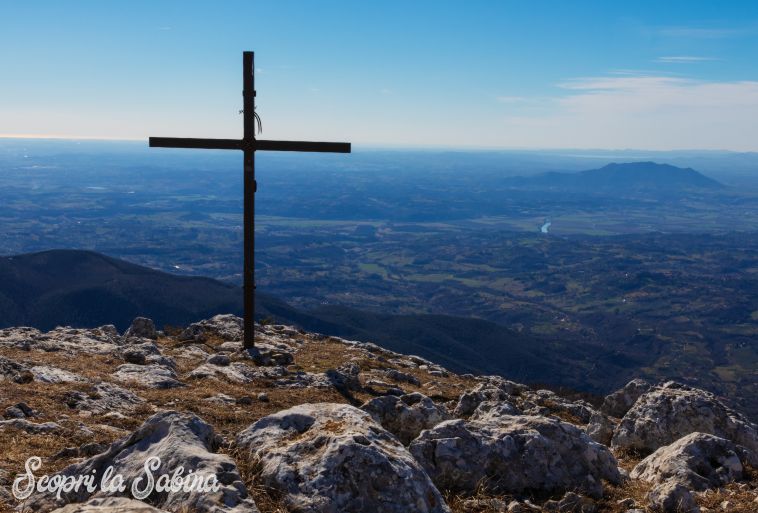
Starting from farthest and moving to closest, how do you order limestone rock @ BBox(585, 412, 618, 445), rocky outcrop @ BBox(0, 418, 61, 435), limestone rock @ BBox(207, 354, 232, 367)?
limestone rock @ BBox(207, 354, 232, 367), limestone rock @ BBox(585, 412, 618, 445), rocky outcrop @ BBox(0, 418, 61, 435)

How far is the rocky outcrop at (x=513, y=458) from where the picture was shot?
9.24m

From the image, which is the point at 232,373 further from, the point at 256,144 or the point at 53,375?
the point at 256,144

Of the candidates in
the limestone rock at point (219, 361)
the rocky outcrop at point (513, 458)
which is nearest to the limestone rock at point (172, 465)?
the rocky outcrop at point (513, 458)

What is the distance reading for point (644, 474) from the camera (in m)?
11.0

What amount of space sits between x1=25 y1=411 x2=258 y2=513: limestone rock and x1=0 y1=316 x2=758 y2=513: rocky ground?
0.02m

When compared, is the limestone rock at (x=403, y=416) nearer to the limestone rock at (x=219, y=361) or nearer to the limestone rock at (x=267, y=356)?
the limestone rock at (x=219, y=361)

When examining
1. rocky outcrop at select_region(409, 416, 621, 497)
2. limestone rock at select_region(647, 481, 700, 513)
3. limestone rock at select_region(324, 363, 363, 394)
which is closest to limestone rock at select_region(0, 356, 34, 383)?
limestone rock at select_region(324, 363, 363, 394)

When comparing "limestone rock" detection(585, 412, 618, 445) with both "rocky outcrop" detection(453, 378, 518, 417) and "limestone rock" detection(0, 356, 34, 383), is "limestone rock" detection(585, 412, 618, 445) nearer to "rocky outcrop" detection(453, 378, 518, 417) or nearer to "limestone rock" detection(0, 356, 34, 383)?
"rocky outcrop" detection(453, 378, 518, 417)

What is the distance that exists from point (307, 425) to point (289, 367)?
10.8 metres

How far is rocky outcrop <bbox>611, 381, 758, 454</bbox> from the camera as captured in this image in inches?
533

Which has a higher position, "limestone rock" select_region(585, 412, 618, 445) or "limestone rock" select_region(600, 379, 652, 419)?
"limestone rock" select_region(585, 412, 618, 445)

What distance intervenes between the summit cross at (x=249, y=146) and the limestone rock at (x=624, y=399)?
11678 millimetres

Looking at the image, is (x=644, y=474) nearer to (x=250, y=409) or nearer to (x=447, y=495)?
(x=447, y=495)

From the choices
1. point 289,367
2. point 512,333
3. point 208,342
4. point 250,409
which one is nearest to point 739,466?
point 250,409
